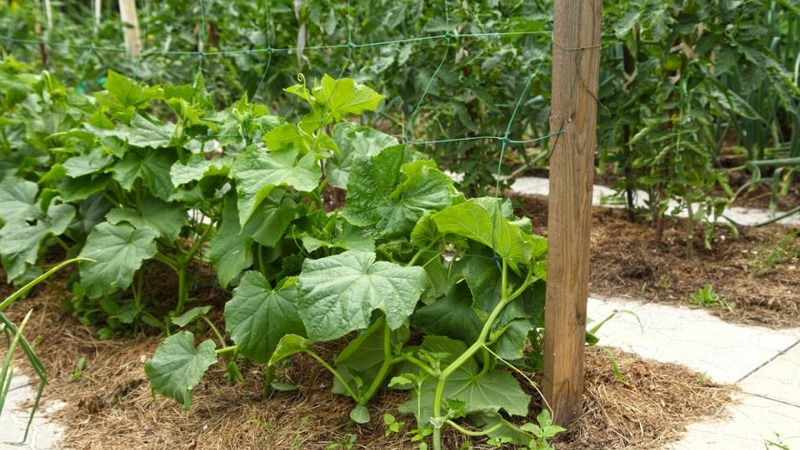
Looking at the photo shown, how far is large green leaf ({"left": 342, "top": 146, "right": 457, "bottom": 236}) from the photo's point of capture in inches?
82.7

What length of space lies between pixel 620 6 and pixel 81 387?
2.55m

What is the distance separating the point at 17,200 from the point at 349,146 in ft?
4.47

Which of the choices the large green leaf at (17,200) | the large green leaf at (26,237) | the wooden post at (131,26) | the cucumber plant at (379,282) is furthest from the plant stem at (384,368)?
the wooden post at (131,26)

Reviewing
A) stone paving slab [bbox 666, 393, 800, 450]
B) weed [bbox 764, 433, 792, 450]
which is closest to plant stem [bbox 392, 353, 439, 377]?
stone paving slab [bbox 666, 393, 800, 450]

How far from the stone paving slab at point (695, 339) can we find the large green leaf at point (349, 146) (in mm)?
1001

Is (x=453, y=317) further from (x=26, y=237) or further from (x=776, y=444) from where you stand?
→ (x=26, y=237)

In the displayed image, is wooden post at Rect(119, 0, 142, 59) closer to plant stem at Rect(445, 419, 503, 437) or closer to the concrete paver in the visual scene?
the concrete paver

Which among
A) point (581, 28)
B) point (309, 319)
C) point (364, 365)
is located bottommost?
point (364, 365)

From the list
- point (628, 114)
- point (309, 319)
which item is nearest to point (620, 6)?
point (628, 114)

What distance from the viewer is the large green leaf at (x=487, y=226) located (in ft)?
6.33

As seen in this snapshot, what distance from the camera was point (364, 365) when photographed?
212cm

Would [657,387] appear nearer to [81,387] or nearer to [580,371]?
[580,371]

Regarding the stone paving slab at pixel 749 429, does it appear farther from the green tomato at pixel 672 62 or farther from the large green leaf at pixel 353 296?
the green tomato at pixel 672 62

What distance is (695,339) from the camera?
262 centimetres
